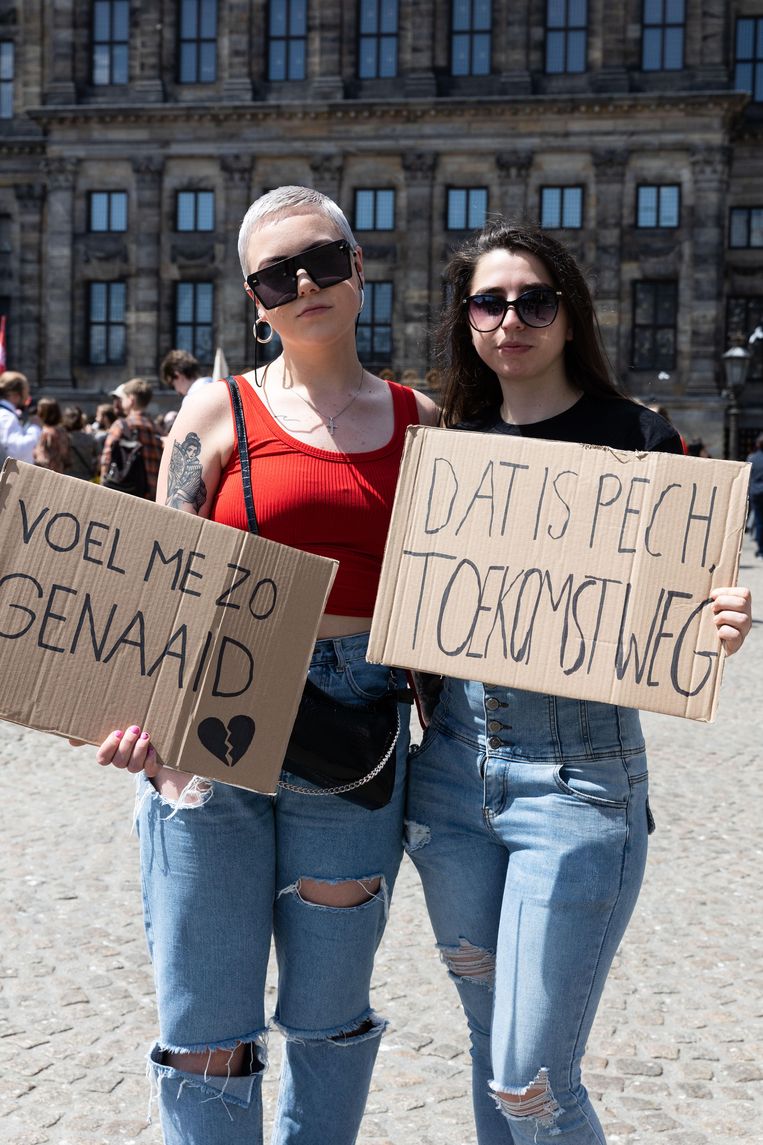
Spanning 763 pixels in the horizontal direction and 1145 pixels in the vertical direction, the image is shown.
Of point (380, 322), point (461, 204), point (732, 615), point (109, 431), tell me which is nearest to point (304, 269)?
point (732, 615)

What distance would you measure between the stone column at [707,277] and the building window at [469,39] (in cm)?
578

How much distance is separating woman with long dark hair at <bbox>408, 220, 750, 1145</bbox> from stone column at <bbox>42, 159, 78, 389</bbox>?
32.1 meters

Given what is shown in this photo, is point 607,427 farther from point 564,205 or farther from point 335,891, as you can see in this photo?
point 564,205

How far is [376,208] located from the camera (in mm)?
32281

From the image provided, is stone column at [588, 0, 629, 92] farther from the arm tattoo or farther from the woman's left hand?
the woman's left hand

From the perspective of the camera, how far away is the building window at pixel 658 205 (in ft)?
103

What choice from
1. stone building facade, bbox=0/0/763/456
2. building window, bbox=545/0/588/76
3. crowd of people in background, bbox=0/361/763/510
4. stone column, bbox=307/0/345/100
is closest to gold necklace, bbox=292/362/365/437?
crowd of people in background, bbox=0/361/763/510

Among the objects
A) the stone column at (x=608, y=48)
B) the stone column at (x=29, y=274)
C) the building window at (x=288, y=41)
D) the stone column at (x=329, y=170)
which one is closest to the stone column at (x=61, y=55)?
the stone column at (x=29, y=274)

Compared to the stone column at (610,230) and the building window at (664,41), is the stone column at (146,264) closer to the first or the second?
the stone column at (610,230)

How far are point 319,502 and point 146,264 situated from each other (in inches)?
1274

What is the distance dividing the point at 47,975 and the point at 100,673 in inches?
86.4

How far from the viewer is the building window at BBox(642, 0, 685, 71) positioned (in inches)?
1231

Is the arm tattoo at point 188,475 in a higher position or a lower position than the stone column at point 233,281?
lower

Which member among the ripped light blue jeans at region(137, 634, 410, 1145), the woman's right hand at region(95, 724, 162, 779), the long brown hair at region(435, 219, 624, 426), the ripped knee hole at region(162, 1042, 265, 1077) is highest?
the long brown hair at region(435, 219, 624, 426)
